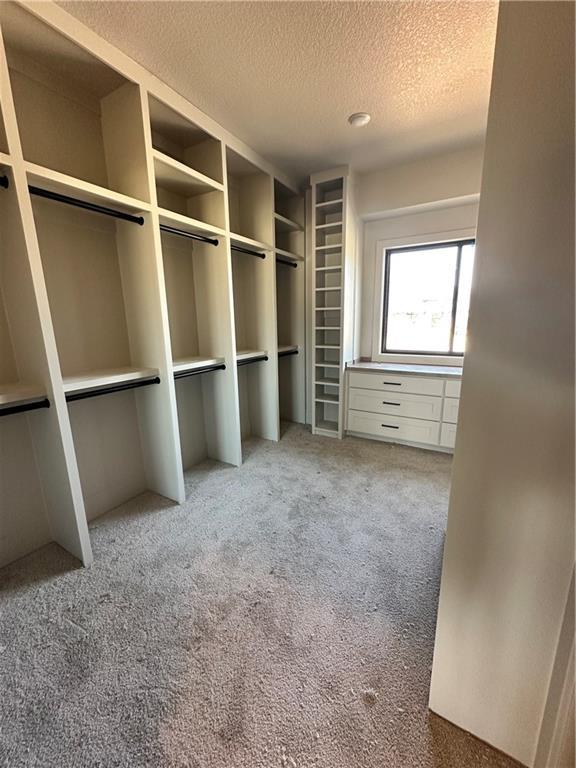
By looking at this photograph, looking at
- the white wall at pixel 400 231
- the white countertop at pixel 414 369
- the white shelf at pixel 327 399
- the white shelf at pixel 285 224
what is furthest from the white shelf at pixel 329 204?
the white shelf at pixel 327 399

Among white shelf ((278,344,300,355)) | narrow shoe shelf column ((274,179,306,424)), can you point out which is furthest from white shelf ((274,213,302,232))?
white shelf ((278,344,300,355))

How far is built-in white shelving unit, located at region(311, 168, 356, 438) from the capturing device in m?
2.98

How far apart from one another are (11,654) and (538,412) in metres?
2.08

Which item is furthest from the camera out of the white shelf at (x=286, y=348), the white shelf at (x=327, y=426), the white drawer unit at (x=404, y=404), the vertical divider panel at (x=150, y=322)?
the white shelf at (x=327, y=426)

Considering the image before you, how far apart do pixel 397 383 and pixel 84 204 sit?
2753 mm

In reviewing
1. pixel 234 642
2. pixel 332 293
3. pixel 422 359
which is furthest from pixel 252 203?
pixel 234 642

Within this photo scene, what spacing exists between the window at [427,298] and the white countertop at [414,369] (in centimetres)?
21

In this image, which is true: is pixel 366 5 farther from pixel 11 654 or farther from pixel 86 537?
pixel 11 654

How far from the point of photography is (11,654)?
1.25m

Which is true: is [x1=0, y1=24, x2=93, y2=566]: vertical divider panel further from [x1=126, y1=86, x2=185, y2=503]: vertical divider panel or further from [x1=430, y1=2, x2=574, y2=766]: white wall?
[x1=430, y1=2, x2=574, y2=766]: white wall

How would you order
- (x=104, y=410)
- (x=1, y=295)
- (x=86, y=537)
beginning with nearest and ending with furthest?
(x=1, y=295)
(x=86, y=537)
(x=104, y=410)

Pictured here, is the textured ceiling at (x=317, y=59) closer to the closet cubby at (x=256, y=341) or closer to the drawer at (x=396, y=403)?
the closet cubby at (x=256, y=341)

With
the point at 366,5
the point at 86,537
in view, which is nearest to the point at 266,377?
the point at 86,537

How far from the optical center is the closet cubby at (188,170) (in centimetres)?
202
